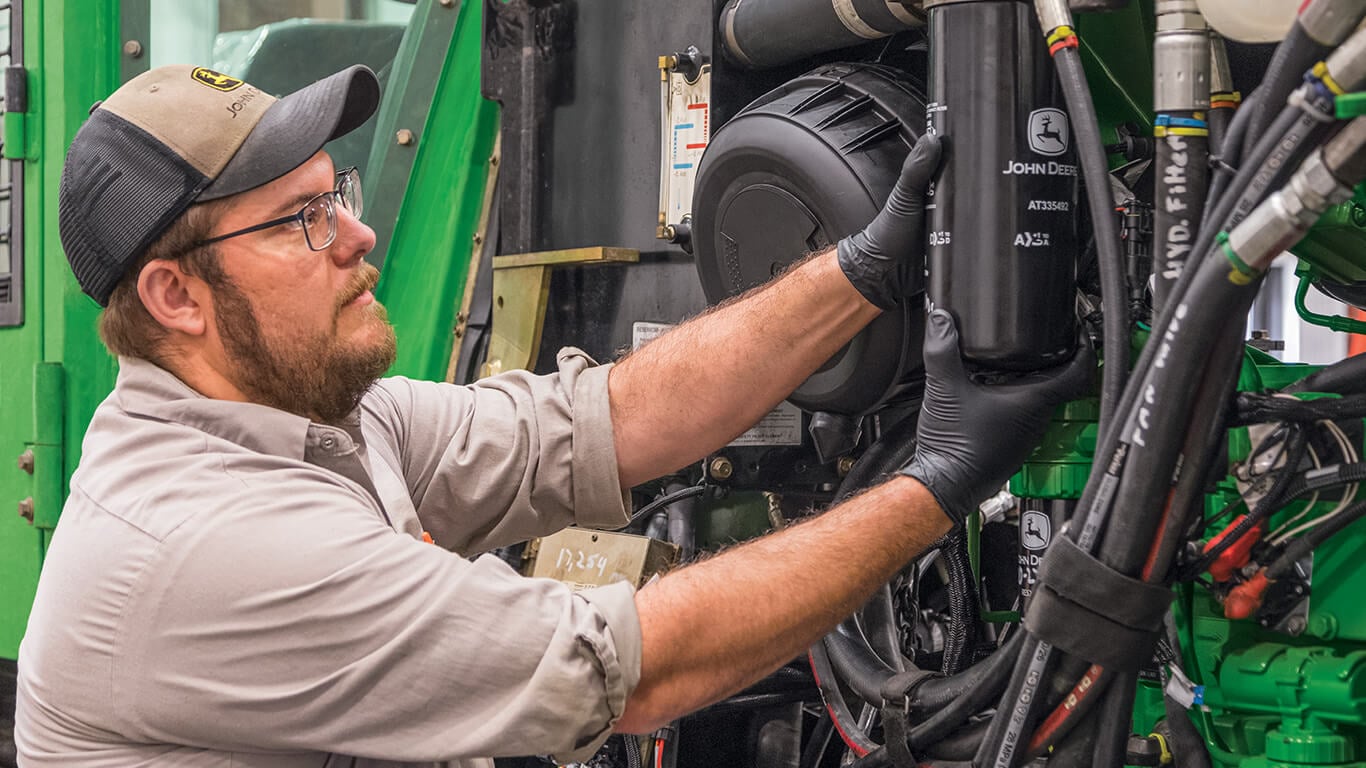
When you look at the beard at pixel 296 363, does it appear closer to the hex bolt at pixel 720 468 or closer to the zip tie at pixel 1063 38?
the hex bolt at pixel 720 468

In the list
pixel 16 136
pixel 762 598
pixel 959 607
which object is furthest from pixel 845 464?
pixel 16 136

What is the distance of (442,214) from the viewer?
2725 millimetres

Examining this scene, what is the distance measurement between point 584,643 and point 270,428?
478 mm

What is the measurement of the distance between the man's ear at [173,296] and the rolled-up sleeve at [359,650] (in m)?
0.33

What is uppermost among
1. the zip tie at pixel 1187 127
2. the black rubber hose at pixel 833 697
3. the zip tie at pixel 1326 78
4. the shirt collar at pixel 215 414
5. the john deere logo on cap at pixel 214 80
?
the john deere logo on cap at pixel 214 80

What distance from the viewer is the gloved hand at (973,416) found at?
5.19 feet

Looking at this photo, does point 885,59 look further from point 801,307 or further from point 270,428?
point 270,428

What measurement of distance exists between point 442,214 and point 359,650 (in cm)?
145

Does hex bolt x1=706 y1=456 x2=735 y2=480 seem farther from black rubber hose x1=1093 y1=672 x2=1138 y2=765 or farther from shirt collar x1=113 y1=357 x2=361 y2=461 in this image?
black rubber hose x1=1093 y1=672 x2=1138 y2=765

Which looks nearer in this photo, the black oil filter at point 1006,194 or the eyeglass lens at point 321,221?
the black oil filter at point 1006,194

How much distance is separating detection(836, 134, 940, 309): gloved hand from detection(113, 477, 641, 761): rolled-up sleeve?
53cm

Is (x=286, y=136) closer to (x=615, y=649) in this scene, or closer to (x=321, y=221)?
(x=321, y=221)

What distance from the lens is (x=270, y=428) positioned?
1.62m

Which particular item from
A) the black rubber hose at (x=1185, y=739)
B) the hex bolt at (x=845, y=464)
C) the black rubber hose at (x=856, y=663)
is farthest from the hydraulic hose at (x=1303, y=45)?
the hex bolt at (x=845, y=464)
